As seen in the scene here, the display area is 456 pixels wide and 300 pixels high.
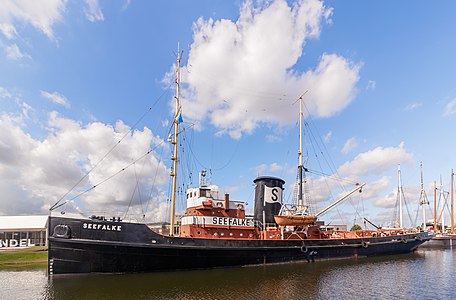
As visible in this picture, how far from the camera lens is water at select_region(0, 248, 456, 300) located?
16203 mm

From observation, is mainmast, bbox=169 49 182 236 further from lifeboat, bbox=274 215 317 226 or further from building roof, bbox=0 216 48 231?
building roof, bbox=0 216 48 231

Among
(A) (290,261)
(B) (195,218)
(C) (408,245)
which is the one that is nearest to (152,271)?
(B) (195,218)

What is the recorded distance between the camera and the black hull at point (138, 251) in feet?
68.6

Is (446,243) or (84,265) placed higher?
(84,265)

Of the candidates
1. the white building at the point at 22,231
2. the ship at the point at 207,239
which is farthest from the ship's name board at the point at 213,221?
the white building at the point at 22,231

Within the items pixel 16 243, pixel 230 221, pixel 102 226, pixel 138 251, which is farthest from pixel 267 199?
pixel 16 243

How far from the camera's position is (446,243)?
54.6 metres

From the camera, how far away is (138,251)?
2192 centimetres

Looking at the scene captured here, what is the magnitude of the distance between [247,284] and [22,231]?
3659 cm

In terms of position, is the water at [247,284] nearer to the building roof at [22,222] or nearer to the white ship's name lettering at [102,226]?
the white ship's name lettering at [102,226]

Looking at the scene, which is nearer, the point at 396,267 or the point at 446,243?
the point at 396,267

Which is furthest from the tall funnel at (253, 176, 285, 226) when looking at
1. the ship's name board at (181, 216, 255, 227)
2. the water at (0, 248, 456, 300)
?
the water at (0, 248, 456, 300)

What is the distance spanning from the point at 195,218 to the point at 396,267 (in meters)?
18.2

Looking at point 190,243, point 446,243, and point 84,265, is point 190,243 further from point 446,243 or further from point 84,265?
point 446,243
